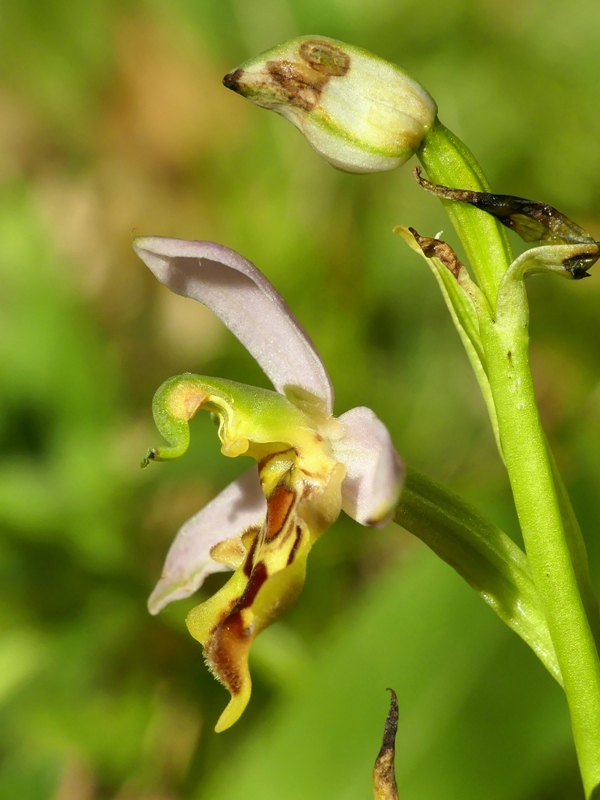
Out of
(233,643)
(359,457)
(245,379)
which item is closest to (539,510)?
(359,457)

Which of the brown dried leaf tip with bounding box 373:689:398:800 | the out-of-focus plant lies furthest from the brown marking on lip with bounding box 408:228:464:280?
the brown dried leaf tip with bounding box 373:689:398:800

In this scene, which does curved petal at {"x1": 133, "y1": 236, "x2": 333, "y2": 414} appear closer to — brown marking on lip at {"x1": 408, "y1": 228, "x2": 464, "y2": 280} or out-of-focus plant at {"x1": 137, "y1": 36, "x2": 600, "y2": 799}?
out-of-focus plant at {"x1": 137, "y1": 36, "x2": 600, "y2": 799}

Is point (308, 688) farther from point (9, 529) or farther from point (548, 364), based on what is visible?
point (548, 364)

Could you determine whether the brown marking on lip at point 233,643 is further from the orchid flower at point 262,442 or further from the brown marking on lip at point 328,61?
the brown marking on lip at point 328,61

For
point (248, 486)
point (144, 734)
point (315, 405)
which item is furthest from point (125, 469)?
point (315, 405)

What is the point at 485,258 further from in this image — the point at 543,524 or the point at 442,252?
the point at 543,524

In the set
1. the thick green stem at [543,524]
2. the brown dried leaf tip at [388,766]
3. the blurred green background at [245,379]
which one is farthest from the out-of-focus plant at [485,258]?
the blurred green background at [245,379]
